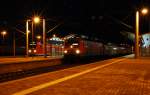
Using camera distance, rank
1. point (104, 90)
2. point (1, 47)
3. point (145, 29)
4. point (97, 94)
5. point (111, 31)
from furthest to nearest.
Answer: point (111, 31), point (1, 47), point (145, 29), point (104, 90), point (97, 94)

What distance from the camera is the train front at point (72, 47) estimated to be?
41.2 metres

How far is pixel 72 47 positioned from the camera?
42156 mm

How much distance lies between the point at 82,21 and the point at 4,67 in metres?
65.0

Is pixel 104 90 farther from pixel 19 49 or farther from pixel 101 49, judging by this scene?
pixel 19 49

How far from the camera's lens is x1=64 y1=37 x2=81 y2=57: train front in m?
41.2

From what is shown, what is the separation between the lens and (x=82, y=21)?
291 feet

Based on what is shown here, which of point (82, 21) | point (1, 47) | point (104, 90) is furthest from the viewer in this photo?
point (82, 21)

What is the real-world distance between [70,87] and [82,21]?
254 ft

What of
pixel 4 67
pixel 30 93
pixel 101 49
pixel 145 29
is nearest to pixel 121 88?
pixel 30 93

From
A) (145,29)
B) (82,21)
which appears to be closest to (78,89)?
(145,29)

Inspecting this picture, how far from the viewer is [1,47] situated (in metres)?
76.8

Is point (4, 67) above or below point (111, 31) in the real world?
below

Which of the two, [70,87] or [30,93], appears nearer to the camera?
[30,93]

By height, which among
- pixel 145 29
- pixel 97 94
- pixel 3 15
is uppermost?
pixel 3 15
